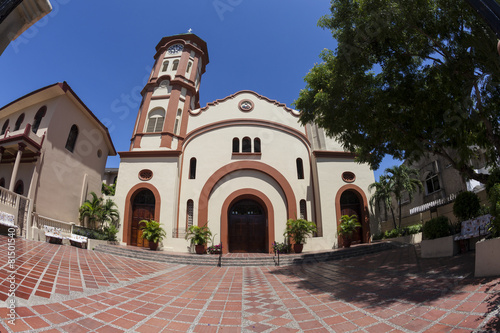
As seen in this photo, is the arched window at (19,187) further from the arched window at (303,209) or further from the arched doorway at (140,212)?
the arched window at (303,209)

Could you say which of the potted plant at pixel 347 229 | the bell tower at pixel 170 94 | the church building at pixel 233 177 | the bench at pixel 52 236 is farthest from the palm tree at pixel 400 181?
the bench at pixel 52 236

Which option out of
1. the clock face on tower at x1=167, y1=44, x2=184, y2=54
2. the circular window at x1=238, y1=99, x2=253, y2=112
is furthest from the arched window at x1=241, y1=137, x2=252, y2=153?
the clock face on tower at x1=167, y1=44, x2=184, y2=54

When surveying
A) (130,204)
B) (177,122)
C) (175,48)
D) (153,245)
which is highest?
(175,48)

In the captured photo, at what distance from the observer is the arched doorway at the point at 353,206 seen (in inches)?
591

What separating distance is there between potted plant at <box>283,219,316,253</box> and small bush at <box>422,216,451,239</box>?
20.3 feet

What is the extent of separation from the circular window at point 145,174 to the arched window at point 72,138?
4313mm

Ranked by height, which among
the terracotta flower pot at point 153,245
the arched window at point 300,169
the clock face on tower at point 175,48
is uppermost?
the clock face on tower at point 175,48

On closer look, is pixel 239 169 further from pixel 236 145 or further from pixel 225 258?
pixel 225 258

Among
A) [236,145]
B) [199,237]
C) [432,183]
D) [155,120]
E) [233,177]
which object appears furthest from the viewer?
[432,183]

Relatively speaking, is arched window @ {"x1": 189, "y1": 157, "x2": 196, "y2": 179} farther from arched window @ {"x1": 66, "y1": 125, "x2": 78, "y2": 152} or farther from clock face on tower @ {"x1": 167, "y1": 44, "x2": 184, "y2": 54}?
clock face on tower @ {"x1": 167, "y1": 44, "x2": 184, "y2": 54}

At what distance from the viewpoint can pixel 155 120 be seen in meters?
17.4

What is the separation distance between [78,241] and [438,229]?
48.5 feet

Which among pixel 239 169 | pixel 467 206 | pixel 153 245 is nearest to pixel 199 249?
pixel 153 245

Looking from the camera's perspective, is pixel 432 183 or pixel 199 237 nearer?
pixel 199 237
